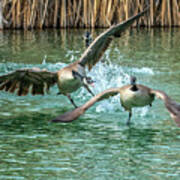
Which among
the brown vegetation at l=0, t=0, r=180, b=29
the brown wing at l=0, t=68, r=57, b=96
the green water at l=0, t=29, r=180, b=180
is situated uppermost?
the brown vegetation at l=0, t=0, r=180, b=29

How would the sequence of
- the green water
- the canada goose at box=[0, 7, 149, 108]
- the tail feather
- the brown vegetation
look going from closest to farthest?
the tail feather < the green water < the canada goose at box=[0, 7, 149, 108] < the brown vegetation

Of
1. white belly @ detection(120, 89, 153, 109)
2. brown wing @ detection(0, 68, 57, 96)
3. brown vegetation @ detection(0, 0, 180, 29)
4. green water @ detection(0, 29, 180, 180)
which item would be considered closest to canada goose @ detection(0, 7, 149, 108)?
brown wing @ detection(0, 68, 57, 96)

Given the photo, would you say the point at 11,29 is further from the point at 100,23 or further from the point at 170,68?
the point at 170,68

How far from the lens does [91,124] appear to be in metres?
8.70

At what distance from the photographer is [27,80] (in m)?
9.04

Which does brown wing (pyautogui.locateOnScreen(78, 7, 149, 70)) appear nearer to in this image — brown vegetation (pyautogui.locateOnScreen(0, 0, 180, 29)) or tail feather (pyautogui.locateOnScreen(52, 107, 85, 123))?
tail feather (pyautogui.locateOnScreen(52, 107, 85, 123))

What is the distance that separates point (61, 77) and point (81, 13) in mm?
11463

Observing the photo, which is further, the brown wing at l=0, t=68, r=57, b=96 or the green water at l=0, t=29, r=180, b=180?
the brown wing at l=0, t=68, r=57, b=96

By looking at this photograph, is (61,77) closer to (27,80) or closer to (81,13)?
(27,80)

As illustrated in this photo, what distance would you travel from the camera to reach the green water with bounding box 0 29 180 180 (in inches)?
261

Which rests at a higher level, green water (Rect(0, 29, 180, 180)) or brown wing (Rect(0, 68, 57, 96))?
brown wing (Rect(0, 68, 57, 96))

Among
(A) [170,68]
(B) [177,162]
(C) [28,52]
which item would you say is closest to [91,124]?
(B) [177,162]

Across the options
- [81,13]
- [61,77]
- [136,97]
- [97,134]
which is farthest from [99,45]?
[81,13]

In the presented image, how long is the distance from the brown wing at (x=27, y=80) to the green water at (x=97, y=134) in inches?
18.4
